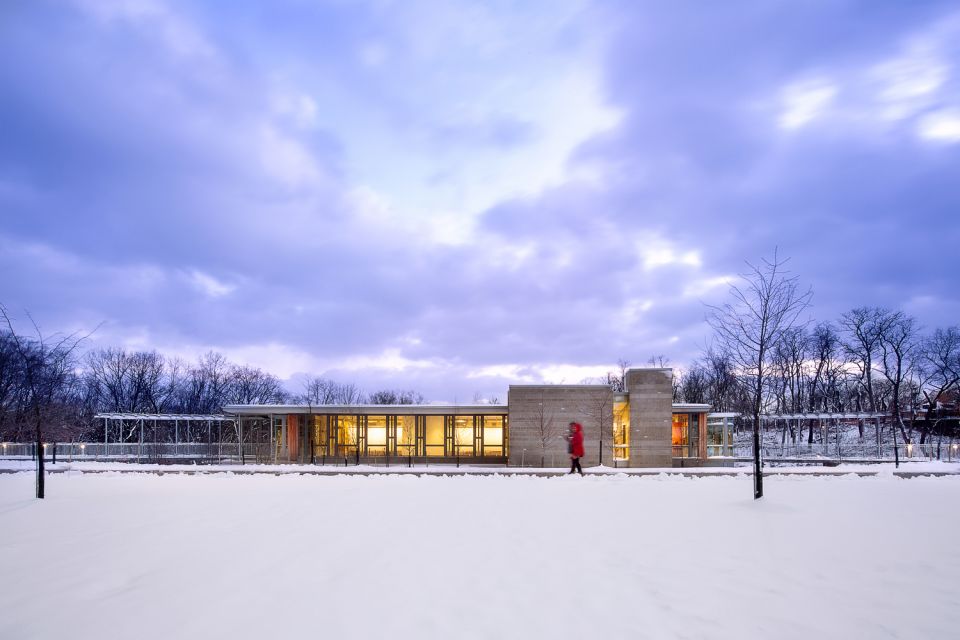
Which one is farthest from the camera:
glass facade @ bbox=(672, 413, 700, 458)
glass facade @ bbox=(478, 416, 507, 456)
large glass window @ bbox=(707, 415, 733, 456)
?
glass facade @ bbox=(478, 416, 507, 456)

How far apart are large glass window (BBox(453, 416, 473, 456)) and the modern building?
6cm

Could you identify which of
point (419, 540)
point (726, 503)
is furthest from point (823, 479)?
point (419, 540)

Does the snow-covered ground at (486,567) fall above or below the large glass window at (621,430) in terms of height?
above

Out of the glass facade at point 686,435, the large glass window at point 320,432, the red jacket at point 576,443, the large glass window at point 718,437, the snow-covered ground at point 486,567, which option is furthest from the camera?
the large glass window at point 320,432

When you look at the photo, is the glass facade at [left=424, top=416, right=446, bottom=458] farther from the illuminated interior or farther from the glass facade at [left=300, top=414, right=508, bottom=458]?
the illuminated interior

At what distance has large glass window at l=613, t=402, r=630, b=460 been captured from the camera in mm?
30000

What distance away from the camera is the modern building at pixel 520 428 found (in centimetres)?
2900

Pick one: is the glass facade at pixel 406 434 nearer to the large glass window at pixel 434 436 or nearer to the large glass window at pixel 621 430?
the large glass window at pixel 434 436

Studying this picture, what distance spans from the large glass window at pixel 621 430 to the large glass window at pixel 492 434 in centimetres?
635

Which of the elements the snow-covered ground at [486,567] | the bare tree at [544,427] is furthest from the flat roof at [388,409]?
the snow-covered ground at [486,567]

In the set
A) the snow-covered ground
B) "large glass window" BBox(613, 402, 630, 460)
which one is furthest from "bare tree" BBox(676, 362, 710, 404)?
the snow-covered ground

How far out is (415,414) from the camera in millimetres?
32562

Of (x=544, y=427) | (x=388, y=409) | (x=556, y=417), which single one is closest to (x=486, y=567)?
(x=544, y=427)

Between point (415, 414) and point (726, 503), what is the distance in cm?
2254
